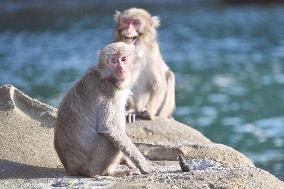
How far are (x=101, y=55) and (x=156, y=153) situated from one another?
1.63 meters

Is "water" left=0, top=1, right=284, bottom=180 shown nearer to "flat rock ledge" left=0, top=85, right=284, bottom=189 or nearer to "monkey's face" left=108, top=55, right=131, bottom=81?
"flat rock ledge" left=0, top=85, right=284, bottom=189

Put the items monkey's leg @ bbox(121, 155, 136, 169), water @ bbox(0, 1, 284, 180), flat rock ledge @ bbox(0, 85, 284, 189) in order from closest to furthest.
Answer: flat rock ledge @ bbox(0, 85, 284, 189) < monkey's leg @ bbox(121, 155, 136, 169) < water @ bbox(0, 1, 284, 180)

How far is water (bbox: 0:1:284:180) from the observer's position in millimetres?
15258

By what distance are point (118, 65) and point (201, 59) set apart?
1745 cm

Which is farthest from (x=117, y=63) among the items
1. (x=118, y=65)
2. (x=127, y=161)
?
(x=127, y=161)

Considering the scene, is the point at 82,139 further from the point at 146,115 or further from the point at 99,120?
the point at 146,115

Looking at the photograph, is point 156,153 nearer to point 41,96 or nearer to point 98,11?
point 41,96

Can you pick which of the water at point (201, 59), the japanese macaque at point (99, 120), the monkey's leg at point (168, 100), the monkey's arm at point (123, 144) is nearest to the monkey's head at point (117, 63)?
the japanese macaque at point (99, 120)

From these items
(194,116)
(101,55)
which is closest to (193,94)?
(194,116)

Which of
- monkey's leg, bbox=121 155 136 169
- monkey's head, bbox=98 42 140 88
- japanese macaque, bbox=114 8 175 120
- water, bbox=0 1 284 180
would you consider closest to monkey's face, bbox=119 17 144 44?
japanese macaque, bbox=114 8 175 120

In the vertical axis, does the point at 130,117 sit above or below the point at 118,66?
below

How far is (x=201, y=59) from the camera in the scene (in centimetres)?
2362

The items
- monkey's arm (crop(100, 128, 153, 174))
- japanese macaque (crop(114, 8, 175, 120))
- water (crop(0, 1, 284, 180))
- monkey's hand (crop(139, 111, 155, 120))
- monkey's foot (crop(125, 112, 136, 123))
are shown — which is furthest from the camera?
water (crop(0, 1, 284, 180))

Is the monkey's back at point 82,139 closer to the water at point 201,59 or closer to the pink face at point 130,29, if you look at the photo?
the pink face at point 130,29
